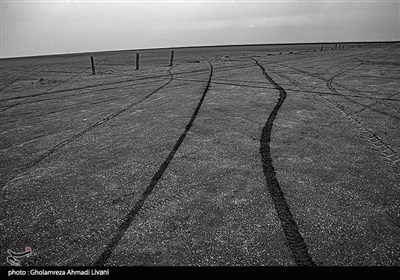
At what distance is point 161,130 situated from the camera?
6953mm

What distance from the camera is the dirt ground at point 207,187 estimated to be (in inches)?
116

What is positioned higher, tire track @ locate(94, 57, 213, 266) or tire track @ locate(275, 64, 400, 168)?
tire track @ locate(275, 64, 400, 168)

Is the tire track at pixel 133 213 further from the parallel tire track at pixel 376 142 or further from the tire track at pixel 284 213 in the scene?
the parallel tire track at pixel 376 142

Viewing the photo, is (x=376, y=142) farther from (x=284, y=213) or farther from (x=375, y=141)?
(x=284, y=213)

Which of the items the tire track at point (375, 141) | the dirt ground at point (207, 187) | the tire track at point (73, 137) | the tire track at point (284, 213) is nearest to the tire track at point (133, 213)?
the dirt ground at point (207, 187)

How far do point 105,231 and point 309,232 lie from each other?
254cm

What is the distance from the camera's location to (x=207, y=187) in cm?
415

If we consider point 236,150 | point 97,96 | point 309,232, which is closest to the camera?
point 309,232

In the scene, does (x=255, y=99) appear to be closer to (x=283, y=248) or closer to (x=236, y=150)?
(x=236, y=150)

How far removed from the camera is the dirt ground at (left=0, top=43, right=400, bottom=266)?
2.94m

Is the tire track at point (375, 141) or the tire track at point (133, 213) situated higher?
the tire track at point (375, 141)

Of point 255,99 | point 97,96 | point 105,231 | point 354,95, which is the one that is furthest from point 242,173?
point 97,96

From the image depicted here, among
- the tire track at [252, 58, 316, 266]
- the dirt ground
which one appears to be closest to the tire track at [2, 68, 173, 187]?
the dirt ground

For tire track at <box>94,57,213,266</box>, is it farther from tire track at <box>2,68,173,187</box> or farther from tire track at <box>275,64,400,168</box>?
tire track at <box>275,64,400,168</box>
